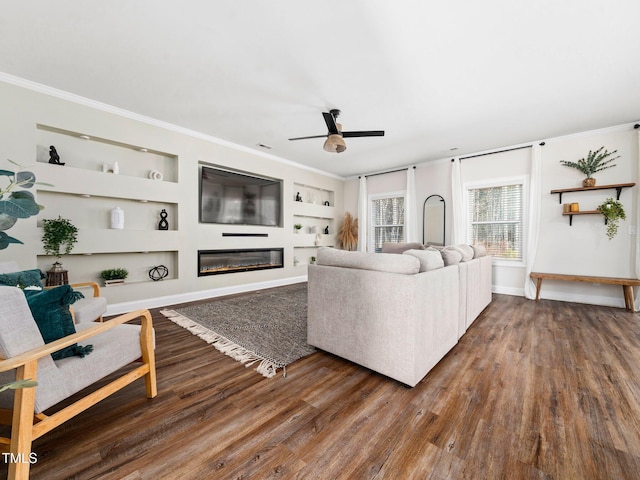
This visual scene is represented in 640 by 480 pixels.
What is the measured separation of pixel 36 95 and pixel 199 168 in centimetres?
189

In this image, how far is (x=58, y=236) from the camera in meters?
2.93

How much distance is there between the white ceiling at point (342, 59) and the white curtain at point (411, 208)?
77.7 inches

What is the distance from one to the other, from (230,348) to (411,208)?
189 inches

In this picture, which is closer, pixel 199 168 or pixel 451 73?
pixel 451 73

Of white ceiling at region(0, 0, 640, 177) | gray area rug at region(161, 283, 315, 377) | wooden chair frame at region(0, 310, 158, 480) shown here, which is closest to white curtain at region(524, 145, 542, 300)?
white ceiling at region(0, 0, 640, 177)

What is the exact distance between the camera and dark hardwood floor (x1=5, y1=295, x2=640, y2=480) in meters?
1.19

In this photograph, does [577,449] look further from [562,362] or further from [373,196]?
[373,196]

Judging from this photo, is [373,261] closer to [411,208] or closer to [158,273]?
[158,273]

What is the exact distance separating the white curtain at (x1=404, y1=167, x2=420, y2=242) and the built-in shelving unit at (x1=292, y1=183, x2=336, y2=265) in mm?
1924

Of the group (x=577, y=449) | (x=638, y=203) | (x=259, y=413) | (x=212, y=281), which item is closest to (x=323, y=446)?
(x=259, y=413)

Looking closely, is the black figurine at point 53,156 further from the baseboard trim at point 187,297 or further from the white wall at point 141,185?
the baseboard trim at point 187,297

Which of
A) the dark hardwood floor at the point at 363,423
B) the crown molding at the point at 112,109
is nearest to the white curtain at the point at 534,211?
the dark hardwood floor at the point at 363,423

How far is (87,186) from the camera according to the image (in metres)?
3.23

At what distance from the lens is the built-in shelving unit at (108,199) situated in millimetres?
3131
